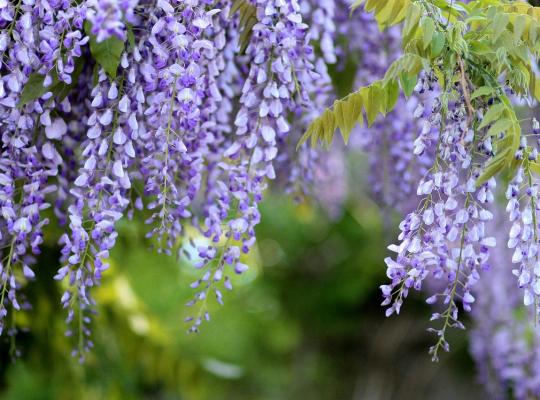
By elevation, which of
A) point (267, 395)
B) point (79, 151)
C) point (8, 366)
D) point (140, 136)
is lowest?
point (8, 366)

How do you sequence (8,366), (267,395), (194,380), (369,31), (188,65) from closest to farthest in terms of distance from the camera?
1. (188,65)
2. (369,31)
3. (8,366)
4. (194,380)
5. (267,395)

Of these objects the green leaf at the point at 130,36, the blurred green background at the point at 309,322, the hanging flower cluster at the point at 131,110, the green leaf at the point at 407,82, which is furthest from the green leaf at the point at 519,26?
the blurred green background at the point at 309,322

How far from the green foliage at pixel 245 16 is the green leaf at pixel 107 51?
0.37 metres

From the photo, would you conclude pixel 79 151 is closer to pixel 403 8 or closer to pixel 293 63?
pixel 293 63

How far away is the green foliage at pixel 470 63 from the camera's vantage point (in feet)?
5.32

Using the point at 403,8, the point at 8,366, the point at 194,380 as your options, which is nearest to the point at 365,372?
the point at 194,380

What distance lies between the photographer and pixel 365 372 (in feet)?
19.2

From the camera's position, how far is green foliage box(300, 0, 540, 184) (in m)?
1.62

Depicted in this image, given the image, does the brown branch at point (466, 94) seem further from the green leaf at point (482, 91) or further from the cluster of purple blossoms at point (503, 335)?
the cluster of purple blossoms at point (503, 335)

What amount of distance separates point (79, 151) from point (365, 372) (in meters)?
4.02

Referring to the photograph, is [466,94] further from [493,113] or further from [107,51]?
[107,51]

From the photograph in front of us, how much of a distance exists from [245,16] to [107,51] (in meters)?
0.41

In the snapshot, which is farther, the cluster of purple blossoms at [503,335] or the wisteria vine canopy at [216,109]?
the cluster of purple blossoms at [503,335]

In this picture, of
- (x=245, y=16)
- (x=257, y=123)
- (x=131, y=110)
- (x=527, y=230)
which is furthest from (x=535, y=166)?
(x=131, y=110)
